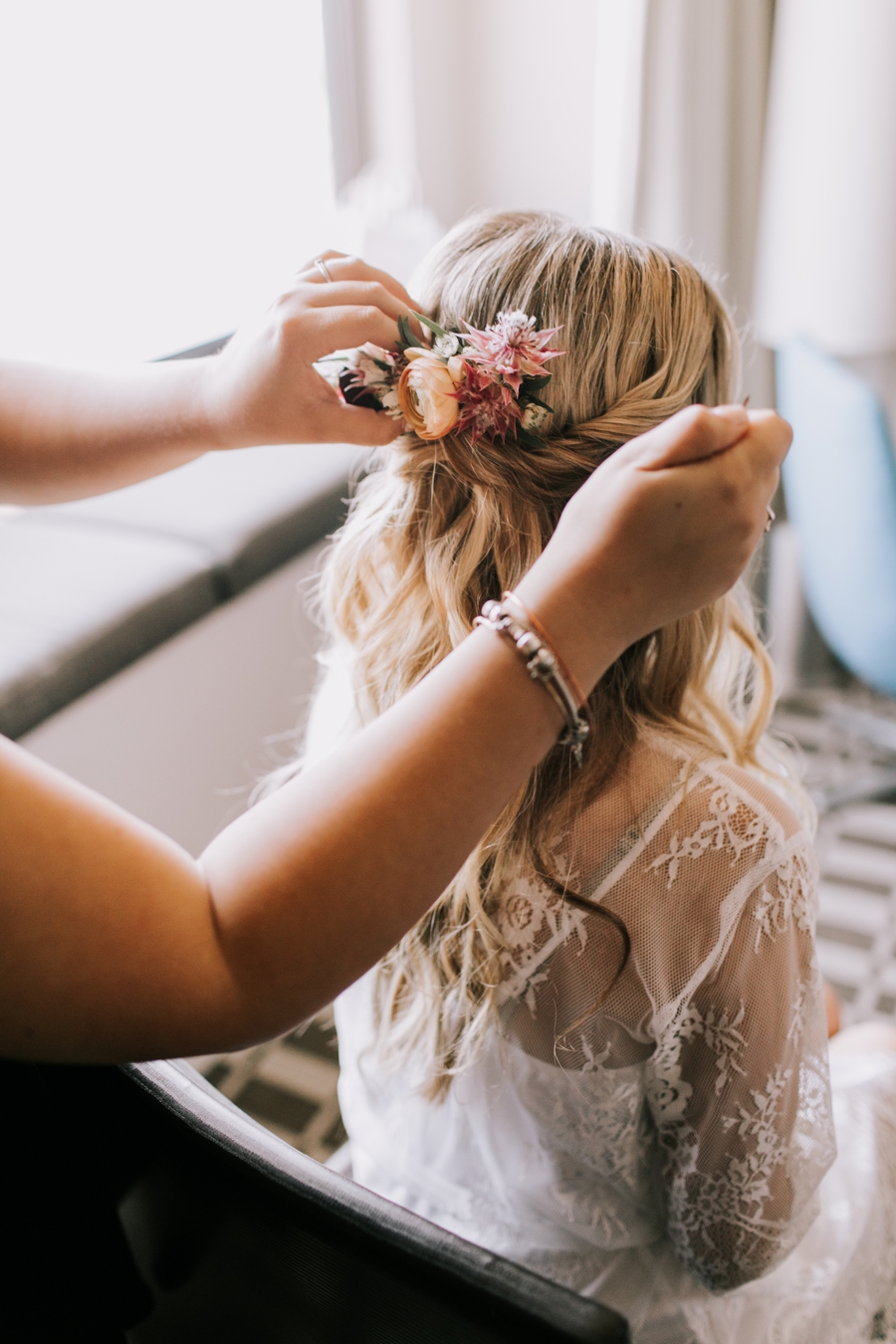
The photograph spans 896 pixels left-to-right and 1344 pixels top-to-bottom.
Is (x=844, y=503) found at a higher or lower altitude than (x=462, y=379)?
lower

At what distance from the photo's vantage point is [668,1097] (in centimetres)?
79

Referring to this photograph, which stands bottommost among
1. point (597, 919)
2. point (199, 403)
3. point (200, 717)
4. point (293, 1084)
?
point (293, 1084)

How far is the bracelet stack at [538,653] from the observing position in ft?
1.51

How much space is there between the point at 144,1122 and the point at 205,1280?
4.0 inches

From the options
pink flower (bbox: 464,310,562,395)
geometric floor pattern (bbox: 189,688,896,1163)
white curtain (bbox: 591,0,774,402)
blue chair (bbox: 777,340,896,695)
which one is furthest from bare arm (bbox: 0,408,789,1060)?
white curtain (bbox: 591,0,774,402)

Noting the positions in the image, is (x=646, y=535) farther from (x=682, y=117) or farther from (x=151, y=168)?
(x=151, y=168)

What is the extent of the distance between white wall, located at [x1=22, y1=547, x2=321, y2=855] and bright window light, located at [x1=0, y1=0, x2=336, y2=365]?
617mm

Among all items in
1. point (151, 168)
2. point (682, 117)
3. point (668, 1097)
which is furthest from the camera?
point (151, 168)

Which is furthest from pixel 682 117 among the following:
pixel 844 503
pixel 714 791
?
pixel 714 791

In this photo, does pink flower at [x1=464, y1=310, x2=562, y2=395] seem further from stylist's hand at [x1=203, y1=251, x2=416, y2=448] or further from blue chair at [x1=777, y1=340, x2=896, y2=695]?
blue chair at [x1=777, y1=340, x2=896, y2=695]

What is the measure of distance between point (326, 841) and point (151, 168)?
215cm

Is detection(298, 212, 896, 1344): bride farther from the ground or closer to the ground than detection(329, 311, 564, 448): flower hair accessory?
closer to the ground

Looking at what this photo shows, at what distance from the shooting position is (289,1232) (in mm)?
484

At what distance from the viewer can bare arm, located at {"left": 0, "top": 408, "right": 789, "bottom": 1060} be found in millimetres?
421
